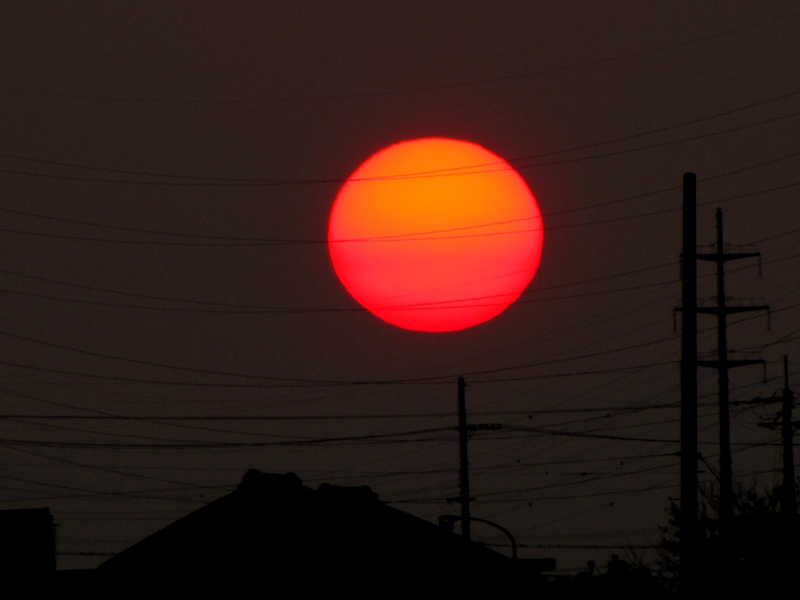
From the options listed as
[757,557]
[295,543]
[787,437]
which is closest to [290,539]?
[295,543]

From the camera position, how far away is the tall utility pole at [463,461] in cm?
5525

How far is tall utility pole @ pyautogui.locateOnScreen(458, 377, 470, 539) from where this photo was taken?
181ft

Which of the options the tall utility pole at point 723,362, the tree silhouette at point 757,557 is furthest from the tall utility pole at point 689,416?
the tall utility pole at point 723,362

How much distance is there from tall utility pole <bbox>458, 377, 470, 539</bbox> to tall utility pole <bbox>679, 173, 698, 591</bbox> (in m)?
28.3

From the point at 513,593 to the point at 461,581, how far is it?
57.1 inches

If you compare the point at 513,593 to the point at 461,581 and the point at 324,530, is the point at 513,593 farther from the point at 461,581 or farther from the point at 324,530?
the point at 324,530

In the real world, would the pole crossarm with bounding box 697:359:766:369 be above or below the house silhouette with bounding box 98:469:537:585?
above

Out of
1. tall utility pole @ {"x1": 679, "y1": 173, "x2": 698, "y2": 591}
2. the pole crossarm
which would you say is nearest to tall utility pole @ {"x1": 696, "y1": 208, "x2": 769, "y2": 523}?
the pole crossarm

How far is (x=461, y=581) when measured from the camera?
38.5 m

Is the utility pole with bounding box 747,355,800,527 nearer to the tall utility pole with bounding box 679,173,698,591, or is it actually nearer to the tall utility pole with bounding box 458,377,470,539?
the tall utility pole with bounding box 458,377,470,539

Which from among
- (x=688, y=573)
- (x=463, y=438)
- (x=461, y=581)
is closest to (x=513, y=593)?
(x=461, y=581)

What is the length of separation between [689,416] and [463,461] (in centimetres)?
3365

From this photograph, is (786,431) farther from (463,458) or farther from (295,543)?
(295,543)

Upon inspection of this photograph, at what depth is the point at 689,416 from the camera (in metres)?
25.6
